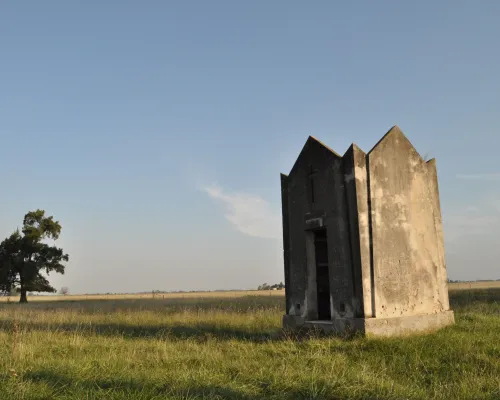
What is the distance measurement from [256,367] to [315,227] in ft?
14.2

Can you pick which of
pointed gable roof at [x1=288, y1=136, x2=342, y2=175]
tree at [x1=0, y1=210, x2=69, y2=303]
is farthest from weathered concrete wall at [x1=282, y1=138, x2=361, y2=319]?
tree at [x1=0, y1=210, x2=69, y2=303]

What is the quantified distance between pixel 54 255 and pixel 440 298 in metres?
37.7

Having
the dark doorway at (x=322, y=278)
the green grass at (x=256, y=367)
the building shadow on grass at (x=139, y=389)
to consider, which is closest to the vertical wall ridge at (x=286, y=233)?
the dark doorway at (x=322, y=278)

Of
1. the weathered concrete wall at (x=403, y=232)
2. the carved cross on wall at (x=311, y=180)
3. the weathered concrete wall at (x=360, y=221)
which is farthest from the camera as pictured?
the carved cross on wall at (x=311, y=180)

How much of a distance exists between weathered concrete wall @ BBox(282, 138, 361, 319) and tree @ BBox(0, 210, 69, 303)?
3446 cm

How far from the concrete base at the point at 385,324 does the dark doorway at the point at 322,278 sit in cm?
110

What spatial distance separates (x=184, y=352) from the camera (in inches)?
348

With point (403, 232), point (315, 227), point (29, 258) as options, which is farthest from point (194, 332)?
point (29, 258)

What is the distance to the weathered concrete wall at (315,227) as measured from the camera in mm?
9906

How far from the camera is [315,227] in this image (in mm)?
10828

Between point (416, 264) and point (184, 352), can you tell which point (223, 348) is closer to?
point (184, 352)

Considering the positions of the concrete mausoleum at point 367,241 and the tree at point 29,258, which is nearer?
the concrete mausoleum at point 367,241

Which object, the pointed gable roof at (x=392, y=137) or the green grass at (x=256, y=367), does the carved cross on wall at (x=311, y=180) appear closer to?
the pointed gable roof at (x=392, y=137)

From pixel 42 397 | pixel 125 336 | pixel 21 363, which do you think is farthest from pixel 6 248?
pixel 42 397
